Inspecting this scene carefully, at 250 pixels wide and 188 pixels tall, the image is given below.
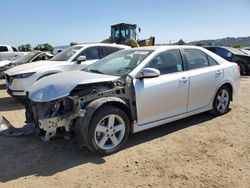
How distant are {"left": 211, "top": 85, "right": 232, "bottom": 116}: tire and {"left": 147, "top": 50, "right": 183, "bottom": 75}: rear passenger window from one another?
1301mm

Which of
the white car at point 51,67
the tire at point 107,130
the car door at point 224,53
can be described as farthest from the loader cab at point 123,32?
the tire at point 107,130

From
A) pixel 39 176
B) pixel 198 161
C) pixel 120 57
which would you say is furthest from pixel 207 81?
pixel 39 176

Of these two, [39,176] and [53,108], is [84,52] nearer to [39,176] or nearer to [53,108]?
[53,108]

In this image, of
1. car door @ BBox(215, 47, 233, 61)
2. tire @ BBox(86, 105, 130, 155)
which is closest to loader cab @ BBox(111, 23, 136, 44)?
car door @ BBox(215, 47, 233, 61)

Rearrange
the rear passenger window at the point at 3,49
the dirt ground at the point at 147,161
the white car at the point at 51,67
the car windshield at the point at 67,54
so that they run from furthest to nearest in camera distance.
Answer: the rear passenger window at the point at 3,49 < the car windshield at the point at 67,54 < the white car at the point at 51,67 < the dirt ground at the point at 147,161

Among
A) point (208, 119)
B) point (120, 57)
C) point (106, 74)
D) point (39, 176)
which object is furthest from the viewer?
point (208, 119)

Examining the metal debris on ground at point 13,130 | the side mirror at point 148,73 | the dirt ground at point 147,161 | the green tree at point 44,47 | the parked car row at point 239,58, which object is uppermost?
the side mirror at point 148,73

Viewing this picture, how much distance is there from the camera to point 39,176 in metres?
4.01

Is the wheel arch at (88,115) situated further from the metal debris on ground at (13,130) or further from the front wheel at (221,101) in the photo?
the front wheel at (221,101)

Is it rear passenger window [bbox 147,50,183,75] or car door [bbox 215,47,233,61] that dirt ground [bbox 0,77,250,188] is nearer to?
rear passenger window [bbox 147,50,183,75]

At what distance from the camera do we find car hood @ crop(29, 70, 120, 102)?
4.47 m

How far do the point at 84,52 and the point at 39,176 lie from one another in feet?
18.7

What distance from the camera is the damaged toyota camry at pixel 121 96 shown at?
445cm

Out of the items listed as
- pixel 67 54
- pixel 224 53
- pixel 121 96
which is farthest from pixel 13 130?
pixel 224 53
